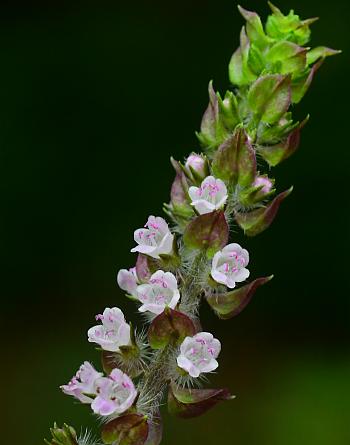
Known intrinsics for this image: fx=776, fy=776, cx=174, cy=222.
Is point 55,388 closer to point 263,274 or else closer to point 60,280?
point 60,280

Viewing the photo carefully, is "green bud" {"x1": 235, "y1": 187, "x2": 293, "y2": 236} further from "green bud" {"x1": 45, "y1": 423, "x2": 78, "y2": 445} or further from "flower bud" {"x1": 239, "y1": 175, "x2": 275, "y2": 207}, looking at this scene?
"green bud" {"x1": 45, "y1": 423, "x2": 78, "y2": 445}

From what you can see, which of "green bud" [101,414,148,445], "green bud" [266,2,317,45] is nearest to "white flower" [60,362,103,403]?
"green bud" [101,414,148,445]

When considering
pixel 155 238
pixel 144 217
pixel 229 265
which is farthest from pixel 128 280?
pixel 144 217

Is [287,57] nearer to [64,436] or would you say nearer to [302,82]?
[302,82]

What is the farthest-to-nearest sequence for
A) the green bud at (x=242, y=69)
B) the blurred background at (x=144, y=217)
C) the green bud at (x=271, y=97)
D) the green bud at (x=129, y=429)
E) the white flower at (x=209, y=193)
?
the blurred background at (x=144, y=217) → the green bud at (x=242, y=69) → the green bud at (x=271, y=97) → the white flower at (x=209, y=193) → the green bud at (x=129, y=429)

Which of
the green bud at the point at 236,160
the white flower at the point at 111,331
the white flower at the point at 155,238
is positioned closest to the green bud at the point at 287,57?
the green bud at the point at 236,160

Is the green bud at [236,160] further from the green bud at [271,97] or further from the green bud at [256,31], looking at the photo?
the green bud at [256,31]

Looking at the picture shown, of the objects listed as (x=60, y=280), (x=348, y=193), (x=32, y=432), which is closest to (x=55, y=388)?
(x=32, y=432)
